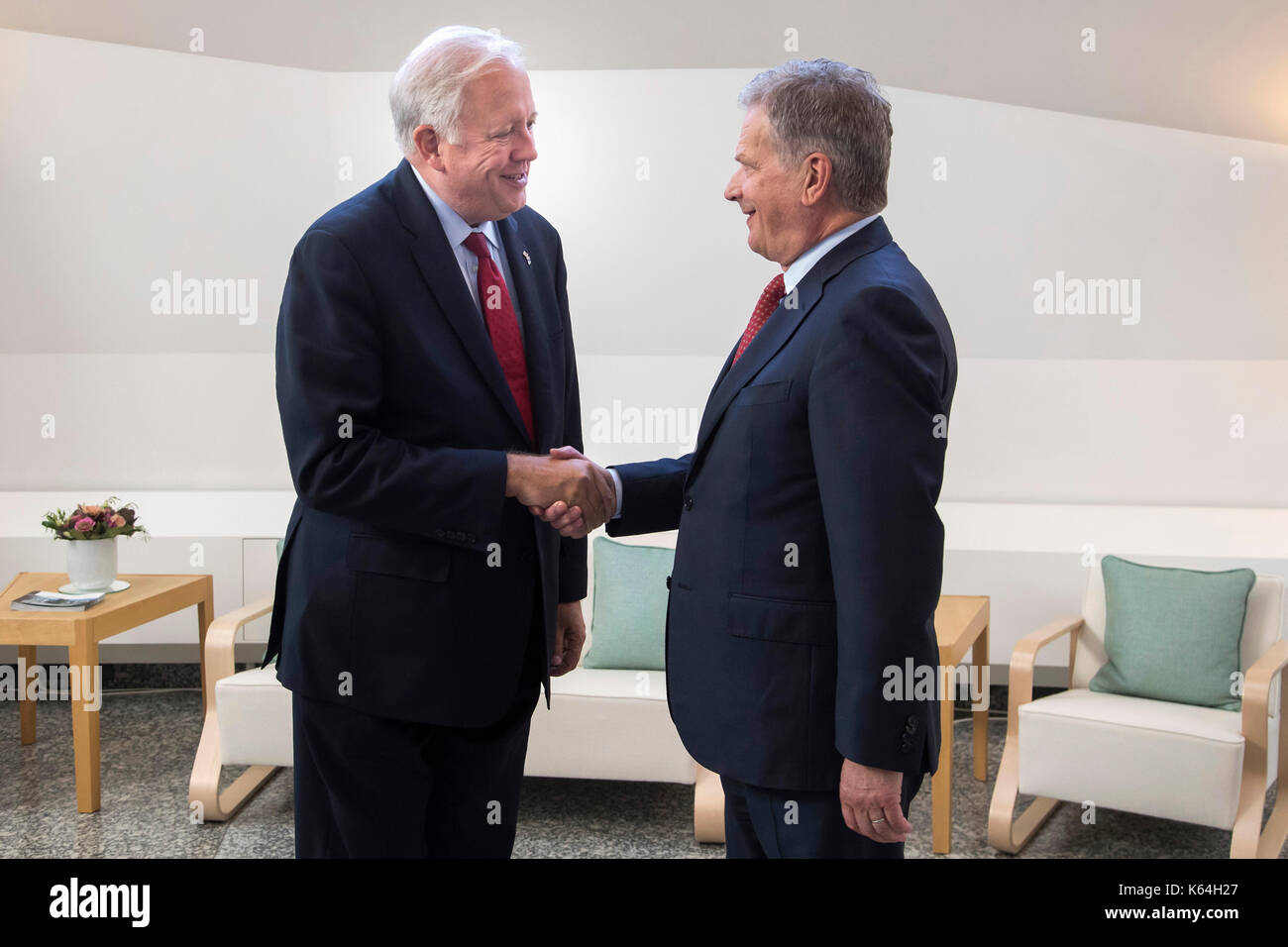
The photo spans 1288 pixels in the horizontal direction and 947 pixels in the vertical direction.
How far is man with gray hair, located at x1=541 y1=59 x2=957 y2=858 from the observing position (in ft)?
4.97

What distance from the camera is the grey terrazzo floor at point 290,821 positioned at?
341cm

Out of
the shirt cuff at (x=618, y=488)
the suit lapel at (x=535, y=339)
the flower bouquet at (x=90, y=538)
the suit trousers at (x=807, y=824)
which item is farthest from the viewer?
the flower bouquet at (x=90, y=538)

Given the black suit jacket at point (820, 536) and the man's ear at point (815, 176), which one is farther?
the man's ear at point (815, 176)

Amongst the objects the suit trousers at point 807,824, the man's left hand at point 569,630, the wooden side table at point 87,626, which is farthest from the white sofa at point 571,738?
the suit trousers at point 807,824

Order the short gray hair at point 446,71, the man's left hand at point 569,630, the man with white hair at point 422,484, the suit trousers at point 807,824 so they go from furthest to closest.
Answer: the man's left hand at point 569,630
the short gray hair at point 446,71
the man with white hair at point 422,484
the suit trousers at point 807,824

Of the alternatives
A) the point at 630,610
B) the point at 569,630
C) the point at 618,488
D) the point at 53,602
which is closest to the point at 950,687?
the point at 630,610

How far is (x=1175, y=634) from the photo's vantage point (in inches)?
142

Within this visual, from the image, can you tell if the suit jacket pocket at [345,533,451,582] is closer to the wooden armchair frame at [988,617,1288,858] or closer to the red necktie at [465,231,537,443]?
the red necktie at [465,231,537,443]

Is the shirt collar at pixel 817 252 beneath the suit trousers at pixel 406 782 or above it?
above

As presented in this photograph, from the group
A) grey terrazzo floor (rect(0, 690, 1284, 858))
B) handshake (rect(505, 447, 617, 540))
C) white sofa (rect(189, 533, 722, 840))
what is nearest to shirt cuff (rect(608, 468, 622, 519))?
handshake (rect(505, 447, 617, 540))

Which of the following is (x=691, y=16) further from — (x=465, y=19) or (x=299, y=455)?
(x=299, y=455)

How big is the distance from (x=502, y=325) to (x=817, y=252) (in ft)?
1.78

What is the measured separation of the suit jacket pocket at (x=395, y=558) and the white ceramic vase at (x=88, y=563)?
2.66 m

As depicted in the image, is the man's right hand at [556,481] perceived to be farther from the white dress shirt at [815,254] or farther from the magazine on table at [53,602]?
the magazine on table at [53,602]
